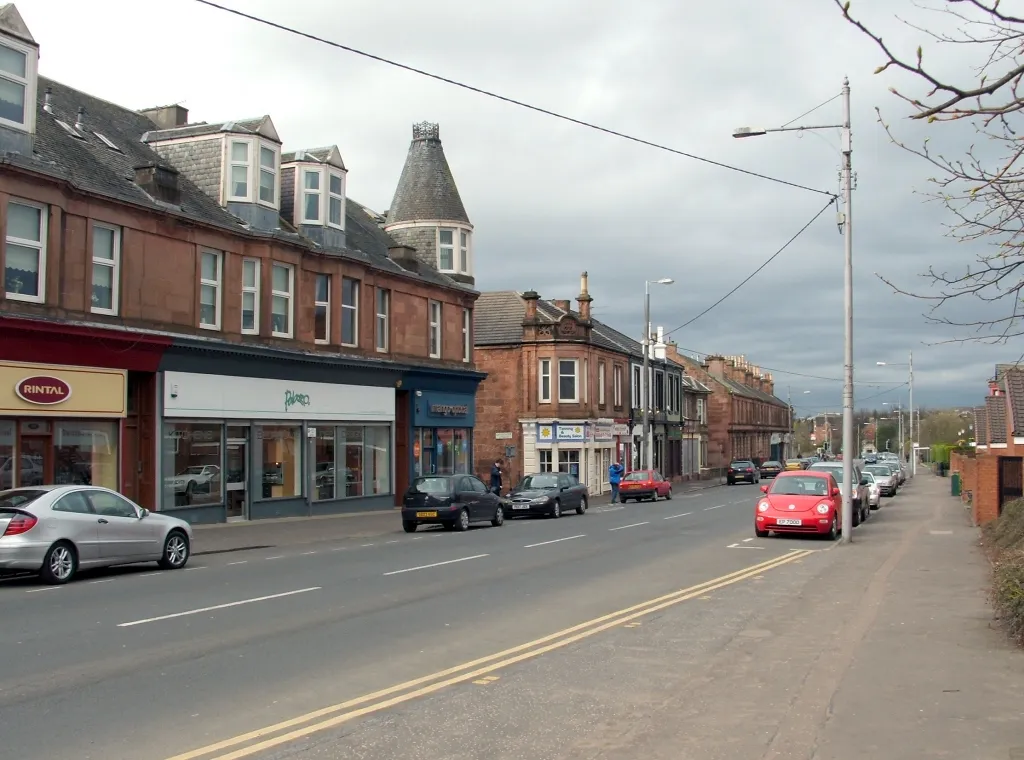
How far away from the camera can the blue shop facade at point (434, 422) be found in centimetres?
3494

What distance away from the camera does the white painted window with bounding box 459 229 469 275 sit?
39438 millimetres

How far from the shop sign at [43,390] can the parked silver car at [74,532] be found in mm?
5933

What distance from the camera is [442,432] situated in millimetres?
37469

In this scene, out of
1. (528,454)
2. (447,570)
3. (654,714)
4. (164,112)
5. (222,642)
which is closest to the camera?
(654,714)

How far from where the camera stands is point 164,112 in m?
31.2

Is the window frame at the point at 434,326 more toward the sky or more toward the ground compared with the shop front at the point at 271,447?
more toward the sky

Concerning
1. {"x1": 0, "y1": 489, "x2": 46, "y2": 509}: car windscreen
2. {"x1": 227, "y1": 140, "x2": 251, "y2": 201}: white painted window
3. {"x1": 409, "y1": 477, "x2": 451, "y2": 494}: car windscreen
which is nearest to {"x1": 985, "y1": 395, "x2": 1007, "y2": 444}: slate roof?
{"x1": 409, "y1": 477, "x2": 451, "y2": 494}: car windscreen

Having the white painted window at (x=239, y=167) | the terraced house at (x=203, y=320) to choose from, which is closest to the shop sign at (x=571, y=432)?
the terraced house at (x=203, y=320)

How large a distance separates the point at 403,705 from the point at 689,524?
2045 centimetres

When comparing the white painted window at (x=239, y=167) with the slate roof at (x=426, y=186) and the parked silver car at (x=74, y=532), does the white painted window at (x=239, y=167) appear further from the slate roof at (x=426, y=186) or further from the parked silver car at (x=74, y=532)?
the parked silver car at (x=74, y=532)

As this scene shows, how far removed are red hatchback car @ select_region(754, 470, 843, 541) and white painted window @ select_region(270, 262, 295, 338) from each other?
14.4 m

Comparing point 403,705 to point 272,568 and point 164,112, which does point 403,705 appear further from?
point 164,112

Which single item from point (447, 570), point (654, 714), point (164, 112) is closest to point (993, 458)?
point (447, 570)

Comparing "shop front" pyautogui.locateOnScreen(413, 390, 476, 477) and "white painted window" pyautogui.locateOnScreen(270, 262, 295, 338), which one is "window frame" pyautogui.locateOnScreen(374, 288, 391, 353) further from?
"white painted window" pyautogui.locateOnScreen(270, 262, 295, 338)
